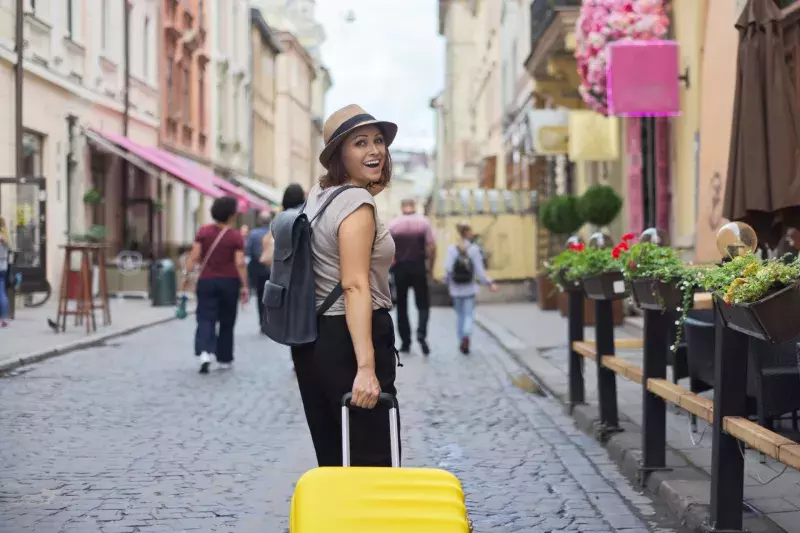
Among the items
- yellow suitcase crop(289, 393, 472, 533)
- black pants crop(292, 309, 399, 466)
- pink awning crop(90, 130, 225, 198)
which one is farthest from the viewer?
pink awning crop(90, 130, 225, 198)

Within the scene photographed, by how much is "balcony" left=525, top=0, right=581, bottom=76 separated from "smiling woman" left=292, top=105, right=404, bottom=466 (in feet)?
52.4

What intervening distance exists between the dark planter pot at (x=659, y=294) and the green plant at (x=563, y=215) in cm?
1346

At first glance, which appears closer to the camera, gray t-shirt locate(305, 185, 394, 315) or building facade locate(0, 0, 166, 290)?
gray t-shirt locate(305, 185, 394, 315)

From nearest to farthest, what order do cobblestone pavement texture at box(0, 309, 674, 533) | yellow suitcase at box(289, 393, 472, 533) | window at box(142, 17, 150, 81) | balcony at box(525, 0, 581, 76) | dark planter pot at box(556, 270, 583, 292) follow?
yellow suitcase at box(289, 393, 472, 533), cobblestone pavement texture at box(0, 309, 674, 533), dark planter pot at box(556, 270, 583, 292), balcony at box(525, 0, 581, 76), window at box(142, 17, 150, 81)

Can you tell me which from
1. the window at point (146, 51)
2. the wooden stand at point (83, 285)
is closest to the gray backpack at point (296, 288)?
the wooden stand at point (83, 285)

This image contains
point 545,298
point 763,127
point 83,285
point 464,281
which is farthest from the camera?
point 545,298

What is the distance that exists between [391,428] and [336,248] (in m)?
0.61

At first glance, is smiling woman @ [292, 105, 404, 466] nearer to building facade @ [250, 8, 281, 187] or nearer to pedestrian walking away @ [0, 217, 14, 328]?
pedestrian walking away @ [0, 217, 14, 328]

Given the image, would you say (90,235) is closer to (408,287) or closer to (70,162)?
(70,162)

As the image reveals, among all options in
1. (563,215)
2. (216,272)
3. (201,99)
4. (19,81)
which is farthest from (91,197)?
(201,99)

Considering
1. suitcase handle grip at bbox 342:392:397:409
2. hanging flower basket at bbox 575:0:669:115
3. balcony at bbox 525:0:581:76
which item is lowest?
suitcase handle grip at bbox 342:392:397:409

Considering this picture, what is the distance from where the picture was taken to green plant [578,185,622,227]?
18562 millimetres

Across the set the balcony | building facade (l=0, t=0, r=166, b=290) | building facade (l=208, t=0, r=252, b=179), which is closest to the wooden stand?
building facade (l=0, t=0, r=166, b=290)

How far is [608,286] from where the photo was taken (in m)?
7.95
